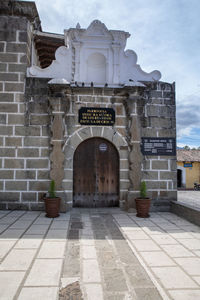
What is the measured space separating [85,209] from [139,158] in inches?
79.6

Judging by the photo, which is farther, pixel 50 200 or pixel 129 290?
pixel 50 200

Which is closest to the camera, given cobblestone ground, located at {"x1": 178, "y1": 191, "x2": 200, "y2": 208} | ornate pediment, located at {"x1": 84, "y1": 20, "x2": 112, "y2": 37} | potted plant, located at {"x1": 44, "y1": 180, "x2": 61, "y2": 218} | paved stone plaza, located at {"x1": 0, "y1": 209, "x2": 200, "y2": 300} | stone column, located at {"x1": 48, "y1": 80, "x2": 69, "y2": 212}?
paved stone plaza, located at {"x1": 0, "y1": 209, "x2": 200, "y2": 300}

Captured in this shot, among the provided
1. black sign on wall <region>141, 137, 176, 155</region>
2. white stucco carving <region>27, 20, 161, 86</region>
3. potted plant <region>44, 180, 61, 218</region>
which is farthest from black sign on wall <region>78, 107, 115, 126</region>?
potted plant <region>44, 180, 61, 218</region>

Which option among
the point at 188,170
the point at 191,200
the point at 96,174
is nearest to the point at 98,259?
the point at 96,174

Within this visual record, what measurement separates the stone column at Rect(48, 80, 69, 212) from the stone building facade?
0.08 feet

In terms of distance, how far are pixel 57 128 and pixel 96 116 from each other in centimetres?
112

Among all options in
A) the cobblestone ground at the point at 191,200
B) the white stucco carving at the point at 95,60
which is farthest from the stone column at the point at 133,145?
the cobblestone ground at the point at 191,200

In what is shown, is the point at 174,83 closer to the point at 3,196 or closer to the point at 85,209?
the point at 85,209

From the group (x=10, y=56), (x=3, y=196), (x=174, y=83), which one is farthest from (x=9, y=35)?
(x=174, y=83)

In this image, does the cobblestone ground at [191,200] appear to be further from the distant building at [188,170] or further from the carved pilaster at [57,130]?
the distant building at [188,170]

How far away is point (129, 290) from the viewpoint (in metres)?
2.22

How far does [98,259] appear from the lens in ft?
9.62

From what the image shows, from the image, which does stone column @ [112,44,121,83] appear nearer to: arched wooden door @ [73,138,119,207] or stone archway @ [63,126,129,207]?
stone archway @ [63,126,129,207]

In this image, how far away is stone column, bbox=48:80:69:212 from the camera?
567 centimetres
